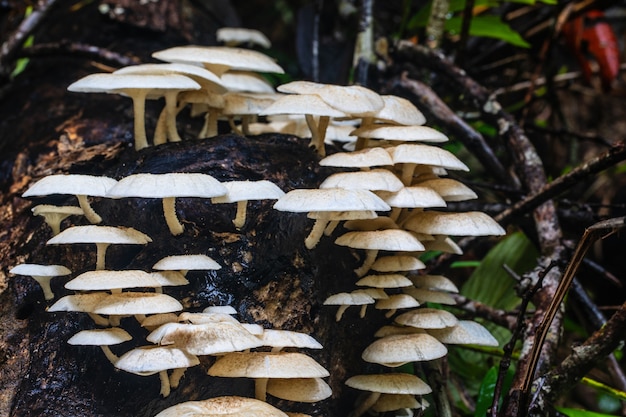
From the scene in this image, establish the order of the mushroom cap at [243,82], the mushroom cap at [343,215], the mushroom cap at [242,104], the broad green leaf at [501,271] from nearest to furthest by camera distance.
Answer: the mushroom cap at [343,215]
the mushroom cap at [242,104]
the mushroom cap at [243,82]
the broad green leaf at [501,271]

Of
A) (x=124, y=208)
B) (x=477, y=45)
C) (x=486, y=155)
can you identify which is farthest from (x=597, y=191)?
(x=124, y=208)

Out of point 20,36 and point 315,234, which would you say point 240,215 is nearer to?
point 315,234

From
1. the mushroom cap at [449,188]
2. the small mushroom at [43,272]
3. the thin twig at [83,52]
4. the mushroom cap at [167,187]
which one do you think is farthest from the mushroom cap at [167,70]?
the mushroom cap at [449,188]

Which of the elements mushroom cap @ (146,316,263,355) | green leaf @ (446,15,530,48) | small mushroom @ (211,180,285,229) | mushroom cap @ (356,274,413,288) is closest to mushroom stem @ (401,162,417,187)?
mushroom cap @ (356,274,413,288)

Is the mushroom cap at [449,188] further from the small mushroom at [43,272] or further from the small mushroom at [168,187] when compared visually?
the small mushroom at [43,272]

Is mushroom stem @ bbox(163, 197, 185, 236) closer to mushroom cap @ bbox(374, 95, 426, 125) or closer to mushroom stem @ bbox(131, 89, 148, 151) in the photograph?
mushroom stem @ bbox(131, 89, 148, 151)

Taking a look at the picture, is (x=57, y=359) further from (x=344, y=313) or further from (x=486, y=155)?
(x=486, y=155)

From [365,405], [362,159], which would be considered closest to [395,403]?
[365,405]
